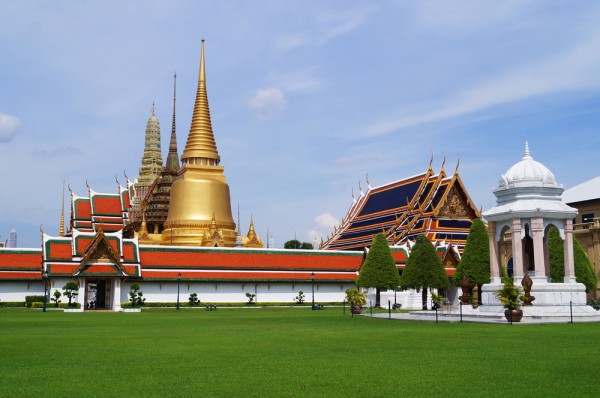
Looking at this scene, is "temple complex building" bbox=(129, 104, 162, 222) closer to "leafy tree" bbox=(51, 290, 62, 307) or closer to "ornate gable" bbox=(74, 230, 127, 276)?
"ornate gable" bbox=(74, 230, 127, 276)

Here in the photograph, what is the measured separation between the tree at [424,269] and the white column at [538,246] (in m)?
15.6

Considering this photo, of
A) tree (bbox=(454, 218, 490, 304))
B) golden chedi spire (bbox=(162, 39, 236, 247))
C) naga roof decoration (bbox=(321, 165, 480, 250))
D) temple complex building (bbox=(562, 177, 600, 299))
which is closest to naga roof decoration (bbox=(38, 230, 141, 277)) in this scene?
golden chedi spire (bbox=(162, 39, 236, 247))

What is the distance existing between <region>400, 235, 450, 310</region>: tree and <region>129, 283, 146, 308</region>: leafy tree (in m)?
18.3

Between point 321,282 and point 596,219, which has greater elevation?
point 596,219

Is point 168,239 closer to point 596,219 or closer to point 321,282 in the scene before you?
point 321,282

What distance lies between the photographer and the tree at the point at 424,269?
4484 cm

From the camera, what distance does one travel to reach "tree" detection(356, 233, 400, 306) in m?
47.2

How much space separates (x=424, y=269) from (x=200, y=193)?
97.5ft

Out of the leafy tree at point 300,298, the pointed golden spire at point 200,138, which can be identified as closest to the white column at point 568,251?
the leafy tree at point 300,298

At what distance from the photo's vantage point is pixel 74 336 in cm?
2012

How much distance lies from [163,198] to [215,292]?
3131 centimetres

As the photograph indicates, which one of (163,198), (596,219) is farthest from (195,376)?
(163,198)

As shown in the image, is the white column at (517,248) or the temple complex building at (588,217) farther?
the temple complex building at (588,217)

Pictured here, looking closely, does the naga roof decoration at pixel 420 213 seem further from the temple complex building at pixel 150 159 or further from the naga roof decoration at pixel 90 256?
the temple complex building at pixel 150 159
